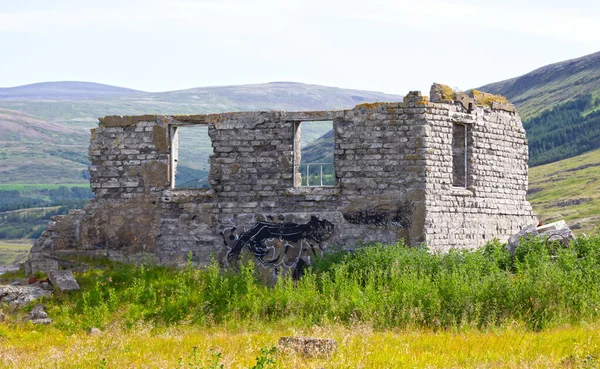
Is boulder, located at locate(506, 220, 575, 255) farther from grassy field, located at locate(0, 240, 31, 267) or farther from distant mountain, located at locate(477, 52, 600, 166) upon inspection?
distant mountain, located at locate(477, 52, 600, 166)

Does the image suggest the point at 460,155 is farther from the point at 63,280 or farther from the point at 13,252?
the point at 13,252

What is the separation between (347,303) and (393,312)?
0.75 meters

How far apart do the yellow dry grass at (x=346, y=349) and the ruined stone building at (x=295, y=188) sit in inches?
150

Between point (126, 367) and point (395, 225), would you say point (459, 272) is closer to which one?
point (395, 225)

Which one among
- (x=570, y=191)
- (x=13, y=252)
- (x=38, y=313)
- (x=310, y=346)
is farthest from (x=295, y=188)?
(x=13, y=252)

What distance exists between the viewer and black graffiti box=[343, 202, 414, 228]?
16.4 metres

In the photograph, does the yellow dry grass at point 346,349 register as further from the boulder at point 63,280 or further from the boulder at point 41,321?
the boulder at point 63,280

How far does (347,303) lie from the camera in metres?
13.8

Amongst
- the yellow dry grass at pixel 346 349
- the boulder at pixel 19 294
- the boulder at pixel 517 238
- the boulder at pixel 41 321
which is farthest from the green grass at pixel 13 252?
the yellow dry grass at pixel 346 349

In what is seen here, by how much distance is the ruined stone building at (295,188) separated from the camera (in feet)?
54.1

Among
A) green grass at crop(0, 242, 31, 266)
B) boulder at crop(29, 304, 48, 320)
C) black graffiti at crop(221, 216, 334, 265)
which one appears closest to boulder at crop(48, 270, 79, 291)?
boulder at crop(29, 304, 48, 320)

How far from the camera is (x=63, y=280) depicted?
16.2m

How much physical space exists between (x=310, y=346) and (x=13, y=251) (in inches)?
4341

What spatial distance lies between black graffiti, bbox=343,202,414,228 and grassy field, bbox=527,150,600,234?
178ft
